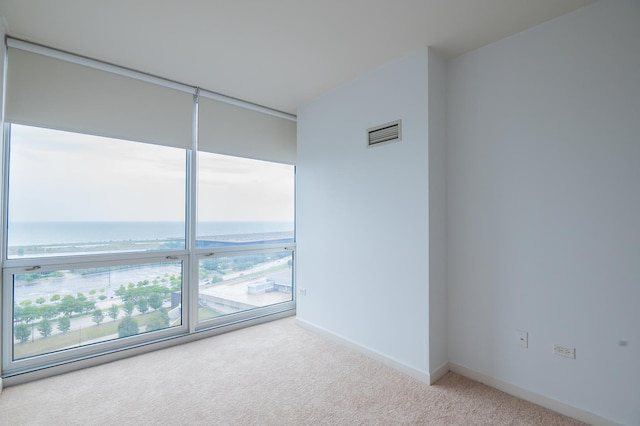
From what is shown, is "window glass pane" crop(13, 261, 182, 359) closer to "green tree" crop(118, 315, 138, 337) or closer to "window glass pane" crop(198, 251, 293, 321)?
"green tree" crop(118, 315, 138, 337)

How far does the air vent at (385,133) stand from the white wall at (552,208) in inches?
19.1

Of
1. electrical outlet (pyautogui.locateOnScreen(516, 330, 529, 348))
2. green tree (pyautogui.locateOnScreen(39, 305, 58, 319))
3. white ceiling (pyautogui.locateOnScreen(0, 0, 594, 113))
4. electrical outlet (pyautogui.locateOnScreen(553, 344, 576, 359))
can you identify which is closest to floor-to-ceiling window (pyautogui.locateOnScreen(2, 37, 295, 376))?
green tree (pyautogui.locateOnScreen(39, 305, 58, 319))

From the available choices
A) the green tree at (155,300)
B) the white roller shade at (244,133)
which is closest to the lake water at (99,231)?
the green tree at (155,300)

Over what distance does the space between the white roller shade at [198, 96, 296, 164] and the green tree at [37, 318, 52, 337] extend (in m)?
2.15

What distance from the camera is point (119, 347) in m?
2.96

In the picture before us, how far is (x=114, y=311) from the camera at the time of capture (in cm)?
299

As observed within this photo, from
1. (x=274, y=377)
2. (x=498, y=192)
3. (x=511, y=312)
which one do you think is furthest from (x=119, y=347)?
(x=498, y=192)

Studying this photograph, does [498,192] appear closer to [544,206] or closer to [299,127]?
[544,206]

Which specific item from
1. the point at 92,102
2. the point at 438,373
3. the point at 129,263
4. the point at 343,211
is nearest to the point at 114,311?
the point at 129,263

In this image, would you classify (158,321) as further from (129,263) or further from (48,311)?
(48,311)

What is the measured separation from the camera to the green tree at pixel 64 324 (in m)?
2.72

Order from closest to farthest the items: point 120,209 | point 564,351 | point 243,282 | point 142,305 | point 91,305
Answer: point 564,351 < point 91,305 < point 120,209 < point 142,305 < point 243,282

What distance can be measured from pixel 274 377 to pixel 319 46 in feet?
9.38

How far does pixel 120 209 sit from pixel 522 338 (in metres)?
3.74
